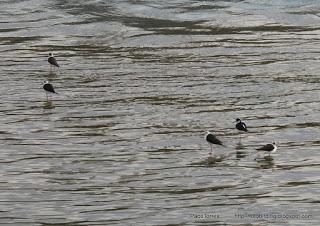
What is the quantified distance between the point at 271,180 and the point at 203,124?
4.97 metres

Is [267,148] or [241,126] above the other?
[241,126]

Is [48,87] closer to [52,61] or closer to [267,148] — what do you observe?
[52,61]

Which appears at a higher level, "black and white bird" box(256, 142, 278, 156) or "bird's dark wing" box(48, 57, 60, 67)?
"bird's dark wing" box(48, 57, 60, 67)

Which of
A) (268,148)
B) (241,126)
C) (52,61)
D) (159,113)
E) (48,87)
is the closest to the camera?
(268,148)

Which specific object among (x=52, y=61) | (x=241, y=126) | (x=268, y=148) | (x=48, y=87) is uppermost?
(x=52, y=61)

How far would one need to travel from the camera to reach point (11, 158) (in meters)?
20.9

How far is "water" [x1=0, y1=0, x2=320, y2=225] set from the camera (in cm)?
1781

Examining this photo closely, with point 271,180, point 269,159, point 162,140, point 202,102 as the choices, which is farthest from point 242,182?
point 202,102

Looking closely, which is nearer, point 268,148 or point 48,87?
point 268,148

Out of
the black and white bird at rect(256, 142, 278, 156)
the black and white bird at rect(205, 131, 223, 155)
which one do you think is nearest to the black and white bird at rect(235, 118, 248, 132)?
the black and white bird at rect(205, 131, 223, 155)

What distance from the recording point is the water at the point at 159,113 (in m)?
17.8

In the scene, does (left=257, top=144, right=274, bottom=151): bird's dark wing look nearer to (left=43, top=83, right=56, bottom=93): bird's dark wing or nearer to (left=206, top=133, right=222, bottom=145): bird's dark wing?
(left=206, top=133, right=222, bottom=145): bird's dark wing

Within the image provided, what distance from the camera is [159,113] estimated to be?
2528 centimetres

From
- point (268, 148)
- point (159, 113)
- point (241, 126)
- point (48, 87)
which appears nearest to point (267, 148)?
point (268, 148)
